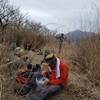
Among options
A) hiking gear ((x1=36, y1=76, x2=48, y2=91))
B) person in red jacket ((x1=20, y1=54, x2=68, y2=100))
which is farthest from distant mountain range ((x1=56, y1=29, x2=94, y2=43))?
hiking gear ((x1=36, y1=76, x2=48, y2=91))

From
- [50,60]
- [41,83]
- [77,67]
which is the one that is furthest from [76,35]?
[41,83]

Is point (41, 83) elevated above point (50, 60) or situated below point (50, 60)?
below

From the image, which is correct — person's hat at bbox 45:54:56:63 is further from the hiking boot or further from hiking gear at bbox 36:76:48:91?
the hiking boot

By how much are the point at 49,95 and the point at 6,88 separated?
1.08 m

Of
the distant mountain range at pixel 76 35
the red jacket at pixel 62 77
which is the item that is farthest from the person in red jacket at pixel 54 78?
the distant mountain range at pixel 76 35

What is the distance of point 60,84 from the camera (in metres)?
3.77

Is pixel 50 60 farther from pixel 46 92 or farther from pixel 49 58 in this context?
pixel 46 92

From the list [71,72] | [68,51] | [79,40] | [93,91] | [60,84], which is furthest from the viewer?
[68,51]

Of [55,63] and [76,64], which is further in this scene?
[76,64]

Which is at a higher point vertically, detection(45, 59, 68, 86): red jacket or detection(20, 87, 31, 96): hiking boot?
detection(45, 59, 68, 86): red jacket

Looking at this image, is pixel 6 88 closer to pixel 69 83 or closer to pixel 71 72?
pixel 69 83

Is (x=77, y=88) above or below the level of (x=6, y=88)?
below

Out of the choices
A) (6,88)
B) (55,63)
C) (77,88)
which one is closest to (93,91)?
(77,88)

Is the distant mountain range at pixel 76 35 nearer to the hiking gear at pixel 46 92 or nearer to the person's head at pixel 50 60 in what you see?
the person's head at pixel 50 60
